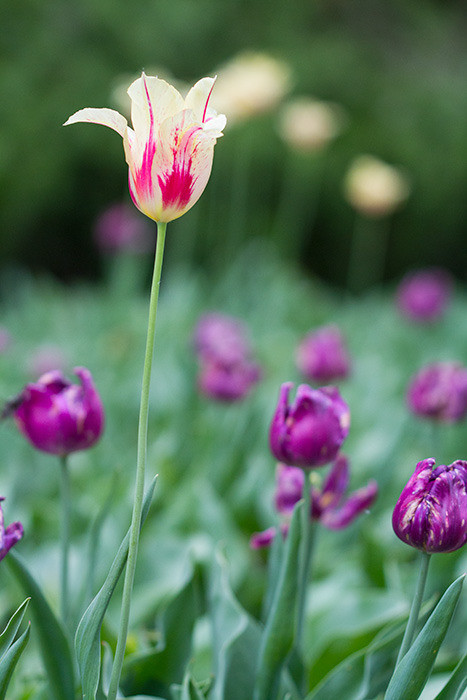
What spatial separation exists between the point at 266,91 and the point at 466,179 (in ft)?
8.97

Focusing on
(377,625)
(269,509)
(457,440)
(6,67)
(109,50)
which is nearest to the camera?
(377,625)

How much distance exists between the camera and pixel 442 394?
125 centimetres

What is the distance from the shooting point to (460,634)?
1145mm

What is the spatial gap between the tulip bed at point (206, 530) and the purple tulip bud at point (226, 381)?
0.04 metres

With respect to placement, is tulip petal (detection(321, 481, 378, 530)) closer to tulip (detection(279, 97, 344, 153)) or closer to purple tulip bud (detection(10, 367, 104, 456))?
purple tulip bud (detection(10, 367, 104, 456))

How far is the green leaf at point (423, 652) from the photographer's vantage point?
1.96ft

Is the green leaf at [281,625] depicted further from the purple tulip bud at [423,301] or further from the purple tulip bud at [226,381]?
the purple tulip bud at [423,301]

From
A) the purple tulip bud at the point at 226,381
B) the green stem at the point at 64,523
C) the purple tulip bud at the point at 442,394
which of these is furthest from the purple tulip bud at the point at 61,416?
the purple tulip bud at the point at 226,381

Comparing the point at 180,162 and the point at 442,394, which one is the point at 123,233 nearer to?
the point at 442,394

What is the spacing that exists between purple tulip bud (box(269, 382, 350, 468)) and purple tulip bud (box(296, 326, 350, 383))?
878 mm

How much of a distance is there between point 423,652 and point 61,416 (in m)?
0.40

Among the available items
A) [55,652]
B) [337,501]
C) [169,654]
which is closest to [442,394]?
[337,501]

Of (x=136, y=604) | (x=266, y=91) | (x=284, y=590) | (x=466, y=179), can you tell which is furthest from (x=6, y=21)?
(x=284, y=590)

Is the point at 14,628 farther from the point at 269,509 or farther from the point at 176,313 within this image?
the point at 176,313
